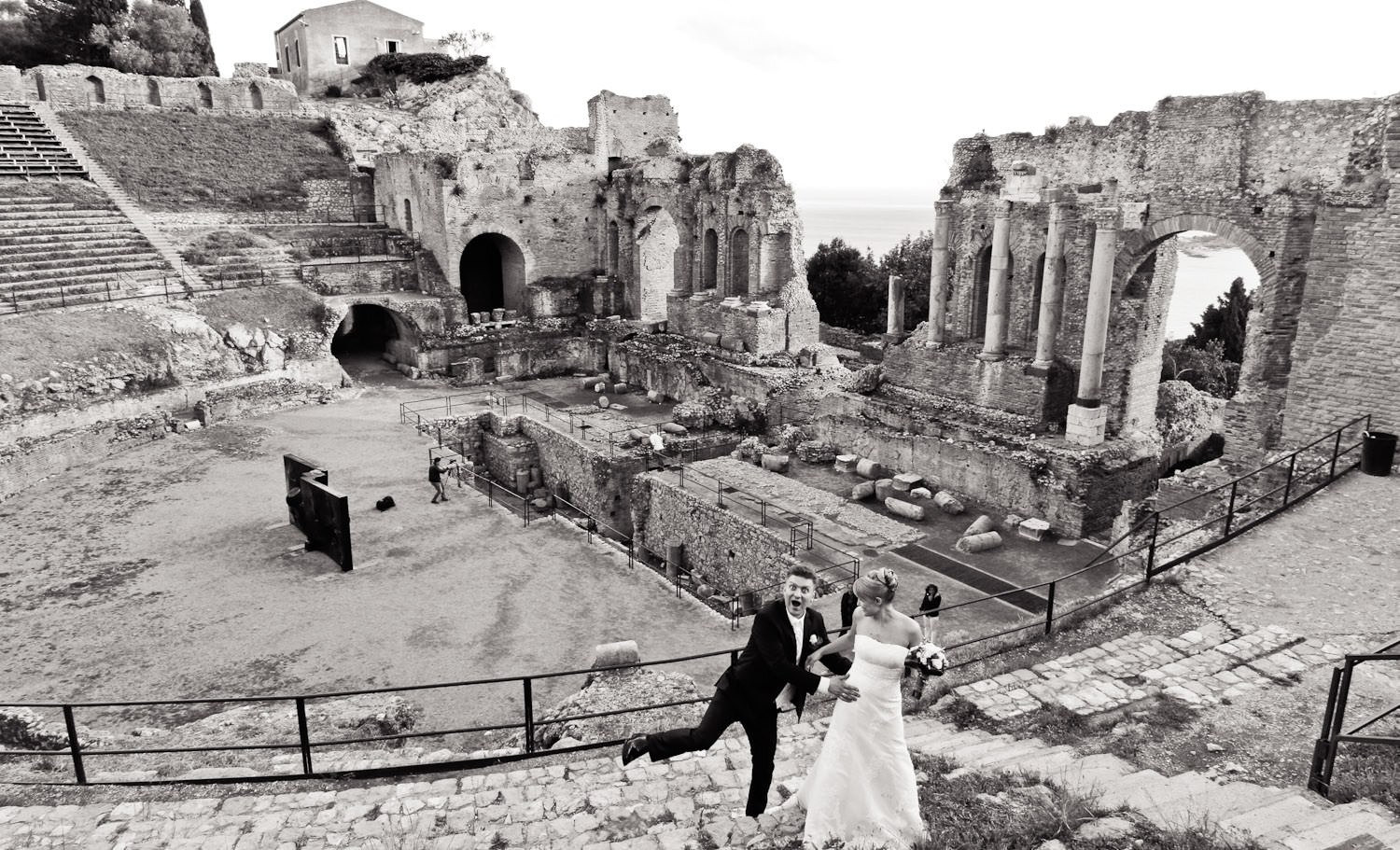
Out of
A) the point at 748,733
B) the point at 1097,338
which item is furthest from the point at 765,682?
the point at 1097,338

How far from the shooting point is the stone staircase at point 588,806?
241 inches

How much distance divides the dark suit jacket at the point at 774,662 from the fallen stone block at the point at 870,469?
12.0m

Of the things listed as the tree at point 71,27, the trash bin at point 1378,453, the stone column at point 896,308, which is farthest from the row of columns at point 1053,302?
the tree at point 71,27

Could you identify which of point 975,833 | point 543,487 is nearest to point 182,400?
point 543,487

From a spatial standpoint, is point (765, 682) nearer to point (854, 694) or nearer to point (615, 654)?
point (854, 694)

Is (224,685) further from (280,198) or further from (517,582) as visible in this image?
(280,198)

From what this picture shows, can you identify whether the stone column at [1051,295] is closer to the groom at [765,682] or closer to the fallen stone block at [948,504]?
the fallen stone block at [948,504]

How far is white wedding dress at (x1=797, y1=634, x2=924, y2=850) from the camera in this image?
5285mm

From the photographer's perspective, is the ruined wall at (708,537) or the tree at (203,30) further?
the tree at (203,30)

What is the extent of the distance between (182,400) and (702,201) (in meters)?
14.6

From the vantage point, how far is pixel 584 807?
6.96 m

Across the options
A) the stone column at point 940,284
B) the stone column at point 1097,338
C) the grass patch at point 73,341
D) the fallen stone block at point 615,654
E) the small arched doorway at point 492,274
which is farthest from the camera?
the small arched doorway at point 492,274

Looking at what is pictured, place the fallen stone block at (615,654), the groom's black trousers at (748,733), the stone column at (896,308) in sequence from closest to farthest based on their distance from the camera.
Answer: the groom's black trousers at (748,733), the fallen stone block at (615,654), the stone column at (896,308)

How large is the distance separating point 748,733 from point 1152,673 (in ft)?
14.4
